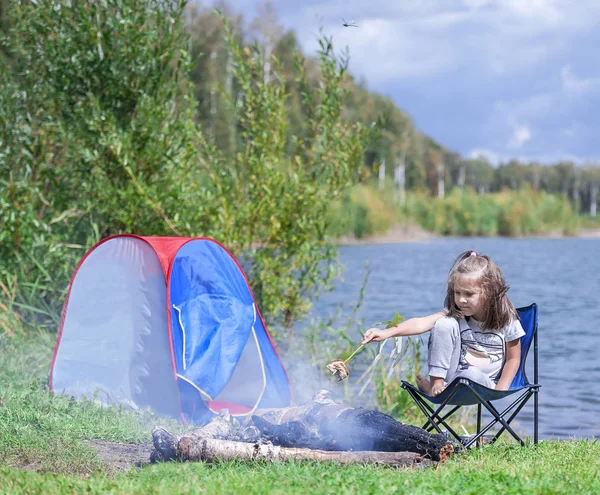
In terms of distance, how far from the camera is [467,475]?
3.65 metres

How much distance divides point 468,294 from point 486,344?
33cm

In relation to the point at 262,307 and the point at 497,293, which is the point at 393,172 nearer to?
the point at 262,307

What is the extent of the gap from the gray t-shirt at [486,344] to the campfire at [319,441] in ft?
2.10

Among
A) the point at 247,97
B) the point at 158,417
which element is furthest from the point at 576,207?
the point at 158,417

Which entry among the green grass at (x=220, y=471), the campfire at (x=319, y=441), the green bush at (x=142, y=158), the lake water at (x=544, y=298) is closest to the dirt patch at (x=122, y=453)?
the green grass at (x=220, y=471)

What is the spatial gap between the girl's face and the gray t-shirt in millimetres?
129

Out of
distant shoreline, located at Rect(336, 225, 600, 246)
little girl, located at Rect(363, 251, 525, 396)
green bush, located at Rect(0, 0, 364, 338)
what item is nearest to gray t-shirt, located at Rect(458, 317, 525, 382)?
little girl, located at Rect(363, 251, 525, 396)

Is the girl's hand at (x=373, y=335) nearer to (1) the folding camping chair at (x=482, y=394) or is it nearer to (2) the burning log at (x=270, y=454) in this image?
(1) the folding camping chair at (x=482, y=394)

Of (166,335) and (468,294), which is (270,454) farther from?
(166,335)

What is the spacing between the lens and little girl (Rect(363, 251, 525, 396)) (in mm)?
4504

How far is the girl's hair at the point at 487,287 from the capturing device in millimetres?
4559

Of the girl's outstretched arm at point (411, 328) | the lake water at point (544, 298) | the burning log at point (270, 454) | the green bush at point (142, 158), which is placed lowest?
the lake water at point (544, 298)

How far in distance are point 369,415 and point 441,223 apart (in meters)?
34.3

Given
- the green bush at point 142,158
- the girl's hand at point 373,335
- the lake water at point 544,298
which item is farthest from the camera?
the lake water at point 544,298
